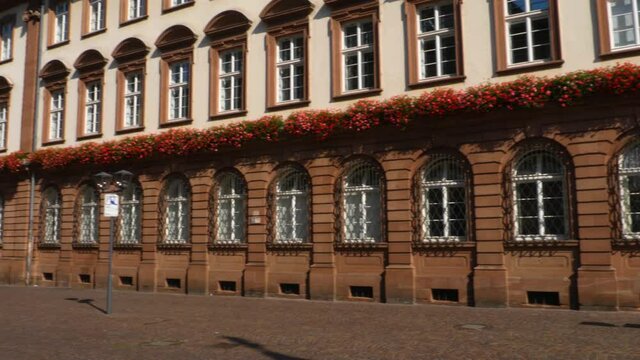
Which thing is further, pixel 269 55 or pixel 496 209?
pixel 269 55

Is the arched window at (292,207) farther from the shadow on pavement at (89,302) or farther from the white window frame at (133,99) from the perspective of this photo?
the white window frame at (133,99)

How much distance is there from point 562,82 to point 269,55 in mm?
8618

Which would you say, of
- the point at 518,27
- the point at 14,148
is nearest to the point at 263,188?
the point at 518,27

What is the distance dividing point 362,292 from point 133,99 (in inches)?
443

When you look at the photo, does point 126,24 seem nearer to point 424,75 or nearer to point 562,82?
point 424,75

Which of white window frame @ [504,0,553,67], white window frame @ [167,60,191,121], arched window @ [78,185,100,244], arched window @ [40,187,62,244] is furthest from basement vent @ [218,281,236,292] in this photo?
white window frame @ [504,0,553,67]

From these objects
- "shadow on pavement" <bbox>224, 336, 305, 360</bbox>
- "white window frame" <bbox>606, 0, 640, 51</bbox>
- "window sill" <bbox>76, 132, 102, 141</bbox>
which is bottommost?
"shadow on pavement" <bbox>224, 336, 305, 360</bbox>

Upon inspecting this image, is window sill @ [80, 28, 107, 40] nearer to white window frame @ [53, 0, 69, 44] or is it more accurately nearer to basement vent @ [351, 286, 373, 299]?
white window frame @ [53, 0, 69, 44]

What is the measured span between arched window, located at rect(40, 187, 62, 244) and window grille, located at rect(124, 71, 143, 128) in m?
4.68

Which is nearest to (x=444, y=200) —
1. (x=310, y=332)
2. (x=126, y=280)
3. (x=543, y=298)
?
(x=543, y=298)

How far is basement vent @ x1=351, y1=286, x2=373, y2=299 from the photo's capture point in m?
16.4

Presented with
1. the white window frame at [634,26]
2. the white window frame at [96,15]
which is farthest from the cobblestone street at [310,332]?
the white window frame at [96,15]

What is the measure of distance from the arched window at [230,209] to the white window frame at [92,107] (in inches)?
271

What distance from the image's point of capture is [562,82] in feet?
44.9
